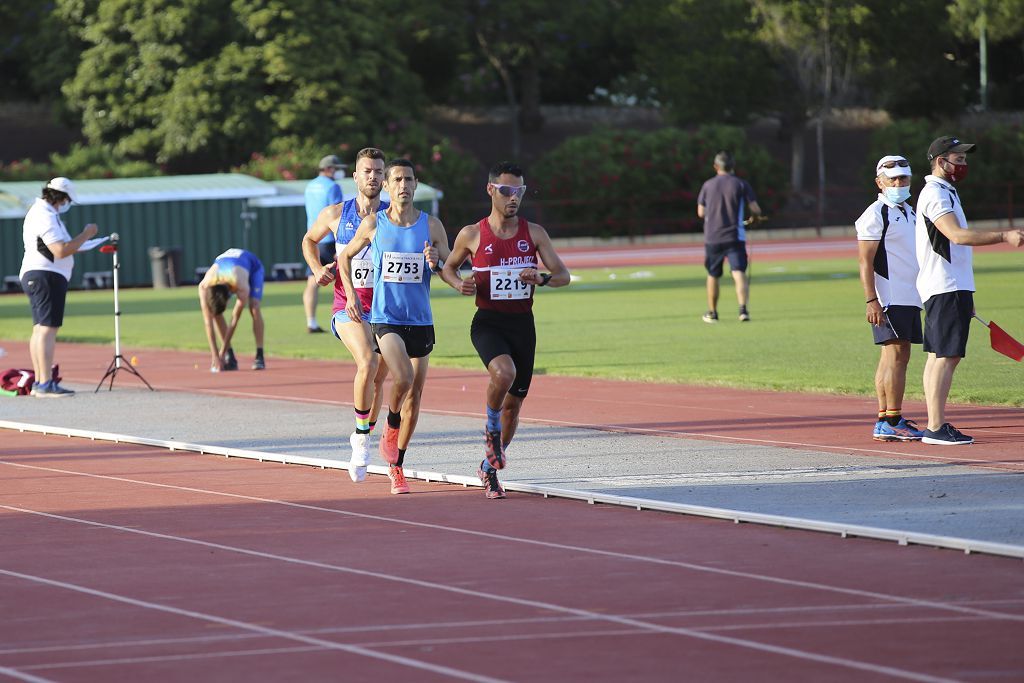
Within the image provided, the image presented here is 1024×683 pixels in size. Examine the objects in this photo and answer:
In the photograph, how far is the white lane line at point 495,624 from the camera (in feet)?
21.9

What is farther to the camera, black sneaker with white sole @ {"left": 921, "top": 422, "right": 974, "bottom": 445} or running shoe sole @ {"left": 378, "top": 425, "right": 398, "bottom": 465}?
black sneaker with white sole @ {"left": 921, "top": 422, "right": 974, "bottom": 445}

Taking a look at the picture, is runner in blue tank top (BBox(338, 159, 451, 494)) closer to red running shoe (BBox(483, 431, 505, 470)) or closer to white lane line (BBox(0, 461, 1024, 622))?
red running shoe (BBox(483, 431, 505, 470))

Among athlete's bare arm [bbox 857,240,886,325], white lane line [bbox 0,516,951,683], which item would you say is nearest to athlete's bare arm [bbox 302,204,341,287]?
white lane line [bbox 0,516,951,683]

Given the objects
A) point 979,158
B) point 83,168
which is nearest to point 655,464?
point 83,168

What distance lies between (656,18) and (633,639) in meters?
56.9

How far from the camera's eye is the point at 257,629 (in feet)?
22.7

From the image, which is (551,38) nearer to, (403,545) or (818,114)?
(818,114)

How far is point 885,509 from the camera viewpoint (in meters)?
9.24

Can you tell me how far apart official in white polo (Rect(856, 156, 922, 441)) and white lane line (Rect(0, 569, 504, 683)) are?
618 cm

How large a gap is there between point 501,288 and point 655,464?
1782 millimetres

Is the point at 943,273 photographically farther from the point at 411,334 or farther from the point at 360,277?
the point at 360,277


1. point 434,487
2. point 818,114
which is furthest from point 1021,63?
point 434,487

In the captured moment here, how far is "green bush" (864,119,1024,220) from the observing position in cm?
5106

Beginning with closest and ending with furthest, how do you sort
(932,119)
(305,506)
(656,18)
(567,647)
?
(567,647) < (305,506) < (656,18) < (932,119)
